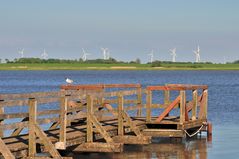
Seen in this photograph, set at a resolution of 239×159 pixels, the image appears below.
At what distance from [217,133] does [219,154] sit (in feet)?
20.4

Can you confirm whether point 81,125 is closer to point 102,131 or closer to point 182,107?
point 102,131

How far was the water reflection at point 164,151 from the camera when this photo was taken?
20.8 m

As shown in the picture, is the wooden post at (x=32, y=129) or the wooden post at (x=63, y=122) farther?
the wooden post at (x=63, y=122)

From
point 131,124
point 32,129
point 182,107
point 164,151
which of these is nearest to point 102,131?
point 131,124

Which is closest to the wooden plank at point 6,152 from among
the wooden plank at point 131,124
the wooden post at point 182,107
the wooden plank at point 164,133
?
the wooden plank at point 131,124

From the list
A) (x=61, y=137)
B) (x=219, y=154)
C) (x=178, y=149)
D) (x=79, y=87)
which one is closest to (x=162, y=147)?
(x=178, y=149)

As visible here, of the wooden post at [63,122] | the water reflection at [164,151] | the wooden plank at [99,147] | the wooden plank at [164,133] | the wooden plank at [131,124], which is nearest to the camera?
the wooden post at [63,122]

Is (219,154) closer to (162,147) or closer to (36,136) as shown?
(162,147)

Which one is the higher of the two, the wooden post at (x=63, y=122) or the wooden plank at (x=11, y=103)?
the wooden plank at (x=11, y=103)

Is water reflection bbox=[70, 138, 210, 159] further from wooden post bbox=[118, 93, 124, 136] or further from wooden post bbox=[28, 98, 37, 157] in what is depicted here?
wooden post bbox=[28, 98, 37, 157]

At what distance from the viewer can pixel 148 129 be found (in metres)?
24.0

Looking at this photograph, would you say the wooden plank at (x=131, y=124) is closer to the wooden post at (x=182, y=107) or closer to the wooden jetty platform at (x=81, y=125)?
the wooden jetty platform at (x=81, y=125)

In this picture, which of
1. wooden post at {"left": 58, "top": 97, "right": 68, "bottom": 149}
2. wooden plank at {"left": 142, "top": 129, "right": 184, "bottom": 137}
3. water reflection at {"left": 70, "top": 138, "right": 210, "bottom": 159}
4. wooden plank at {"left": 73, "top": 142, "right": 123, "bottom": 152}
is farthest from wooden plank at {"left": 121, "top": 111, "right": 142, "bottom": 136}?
wooden post at {"left": 58, "top": 97, "right": 68, "bottom": 149}

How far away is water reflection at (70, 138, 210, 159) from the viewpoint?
68.3ft
